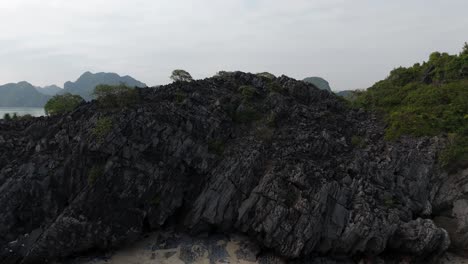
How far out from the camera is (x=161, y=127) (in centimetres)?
2394

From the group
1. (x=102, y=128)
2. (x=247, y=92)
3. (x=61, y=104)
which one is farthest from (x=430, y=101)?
(x=61, y=104)

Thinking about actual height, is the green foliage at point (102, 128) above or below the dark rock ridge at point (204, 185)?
above

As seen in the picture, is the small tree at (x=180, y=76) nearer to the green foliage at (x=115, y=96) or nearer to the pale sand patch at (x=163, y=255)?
the green foliage at (x=115, y=96)

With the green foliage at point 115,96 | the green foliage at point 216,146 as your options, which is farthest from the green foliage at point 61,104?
the green foliage at point 216,146

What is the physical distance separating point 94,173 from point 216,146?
29.5 feet

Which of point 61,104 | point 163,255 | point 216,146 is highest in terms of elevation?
point 61,104

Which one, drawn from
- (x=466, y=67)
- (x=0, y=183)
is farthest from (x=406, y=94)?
(x=0, y=183)

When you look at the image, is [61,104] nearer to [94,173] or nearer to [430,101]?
[94,173]

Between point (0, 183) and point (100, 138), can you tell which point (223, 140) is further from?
point (0, 183)

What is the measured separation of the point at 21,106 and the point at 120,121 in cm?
20933

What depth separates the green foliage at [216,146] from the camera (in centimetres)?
2480

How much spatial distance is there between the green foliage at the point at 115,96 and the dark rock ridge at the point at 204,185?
0.95 m

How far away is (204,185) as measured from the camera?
77.7ft

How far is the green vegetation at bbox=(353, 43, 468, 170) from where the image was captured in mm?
26906
